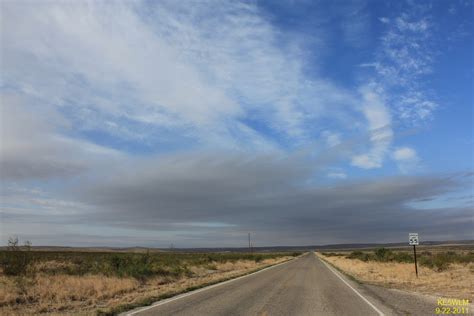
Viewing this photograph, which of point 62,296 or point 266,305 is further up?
point 62,296

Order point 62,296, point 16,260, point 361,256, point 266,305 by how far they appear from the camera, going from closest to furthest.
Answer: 1. point 266,305
2. point 62,296
3. point 16,260
4. point 361,256

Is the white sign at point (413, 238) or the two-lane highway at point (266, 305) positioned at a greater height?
the white sign at point (413, 238)

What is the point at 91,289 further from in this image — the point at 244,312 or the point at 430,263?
the point at 430,263

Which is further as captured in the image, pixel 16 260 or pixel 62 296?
pixel 16 260

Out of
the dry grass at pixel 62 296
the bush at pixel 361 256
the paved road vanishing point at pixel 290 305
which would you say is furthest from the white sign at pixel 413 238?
the bush at pixel 361 256

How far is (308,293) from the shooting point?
1825cm

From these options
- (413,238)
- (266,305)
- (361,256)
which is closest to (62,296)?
(266,305)

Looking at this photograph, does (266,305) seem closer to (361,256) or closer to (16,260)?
(16,260)

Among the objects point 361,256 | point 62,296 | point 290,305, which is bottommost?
point 361,256

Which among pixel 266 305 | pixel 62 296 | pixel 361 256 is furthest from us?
pixel 361 256

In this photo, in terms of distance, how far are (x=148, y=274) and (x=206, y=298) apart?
12757 millimetres

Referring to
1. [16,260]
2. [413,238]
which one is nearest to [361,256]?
A: [413,238]

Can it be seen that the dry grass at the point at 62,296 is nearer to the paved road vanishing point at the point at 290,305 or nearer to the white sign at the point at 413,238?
the paved road vanishing point at the point at 290,305

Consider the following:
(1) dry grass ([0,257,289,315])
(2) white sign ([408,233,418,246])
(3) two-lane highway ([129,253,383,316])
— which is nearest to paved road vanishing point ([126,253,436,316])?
(3) two-lane highway ([129,253,383,316])
